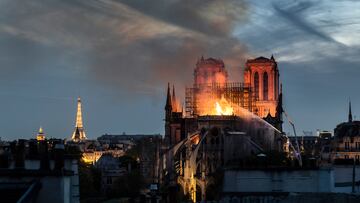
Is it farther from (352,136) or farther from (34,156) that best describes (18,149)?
(352,136)

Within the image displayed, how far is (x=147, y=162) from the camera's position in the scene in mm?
194750

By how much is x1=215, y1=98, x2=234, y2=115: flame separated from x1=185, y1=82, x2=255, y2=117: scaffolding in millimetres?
4009

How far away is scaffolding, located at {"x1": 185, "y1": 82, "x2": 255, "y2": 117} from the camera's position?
158 meters

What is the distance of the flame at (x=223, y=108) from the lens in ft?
486

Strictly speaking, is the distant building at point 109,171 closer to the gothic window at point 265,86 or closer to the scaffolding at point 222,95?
the scaffolding at point 222,95

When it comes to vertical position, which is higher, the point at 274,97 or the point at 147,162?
the point at 274,97

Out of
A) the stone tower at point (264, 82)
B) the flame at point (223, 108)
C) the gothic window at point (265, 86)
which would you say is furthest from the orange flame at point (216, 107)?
the gothic window at point (265, 86)

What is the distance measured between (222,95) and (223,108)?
8.65 m

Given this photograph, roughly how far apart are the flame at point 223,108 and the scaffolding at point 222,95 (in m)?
4.01

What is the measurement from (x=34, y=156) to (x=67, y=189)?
282 inches

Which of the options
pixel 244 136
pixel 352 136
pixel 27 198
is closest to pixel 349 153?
pixel 352 136

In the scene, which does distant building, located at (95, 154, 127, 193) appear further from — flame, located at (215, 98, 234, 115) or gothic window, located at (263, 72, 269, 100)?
gothic window, located at (263, 72, 269, 100)

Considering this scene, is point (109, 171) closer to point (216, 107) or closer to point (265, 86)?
point (216, 107)

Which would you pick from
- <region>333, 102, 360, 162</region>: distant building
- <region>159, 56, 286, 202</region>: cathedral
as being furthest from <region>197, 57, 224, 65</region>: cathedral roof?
<region>333, 102, 360, 162</region>: distant building
